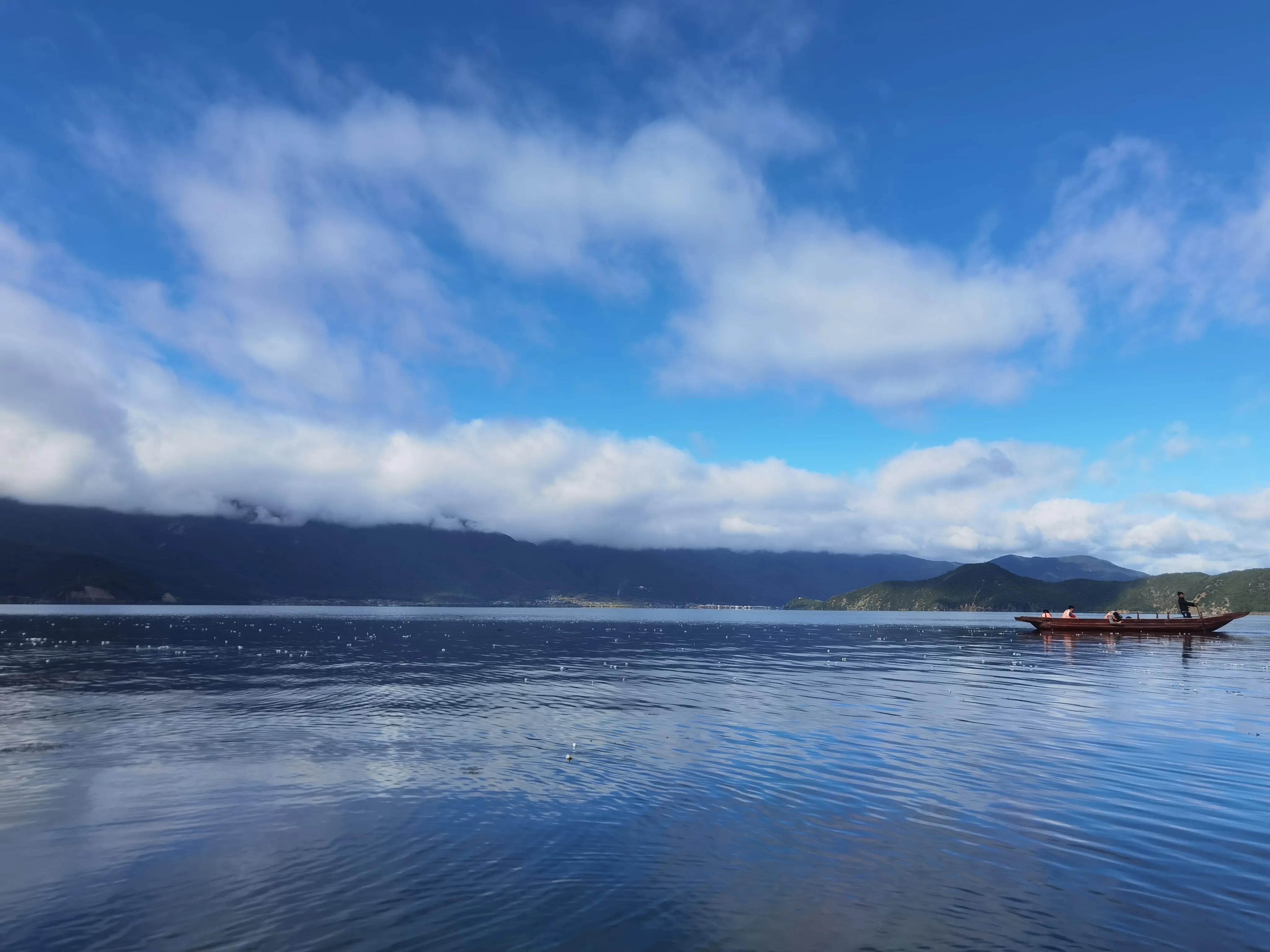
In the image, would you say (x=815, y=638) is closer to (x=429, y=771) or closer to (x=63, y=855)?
(x=429, y=771)

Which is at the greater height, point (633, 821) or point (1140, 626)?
point (1140, 626)

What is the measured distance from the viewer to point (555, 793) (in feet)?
91.7

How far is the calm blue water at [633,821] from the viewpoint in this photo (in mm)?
16734

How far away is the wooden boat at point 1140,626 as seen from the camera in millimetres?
151125

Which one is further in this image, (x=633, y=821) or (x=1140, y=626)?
(x=1140, y=626)

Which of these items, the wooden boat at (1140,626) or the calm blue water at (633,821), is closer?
the calm blue water at (633,821)

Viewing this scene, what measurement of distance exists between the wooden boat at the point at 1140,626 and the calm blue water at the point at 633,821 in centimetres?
10689

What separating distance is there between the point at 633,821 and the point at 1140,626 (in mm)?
172011

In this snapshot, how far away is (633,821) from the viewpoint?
24469 millimetres

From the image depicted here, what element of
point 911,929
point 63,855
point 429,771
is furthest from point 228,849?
point 911,929

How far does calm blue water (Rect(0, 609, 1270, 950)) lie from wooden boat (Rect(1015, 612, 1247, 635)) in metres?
107

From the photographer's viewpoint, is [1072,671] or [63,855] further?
[1072,671]

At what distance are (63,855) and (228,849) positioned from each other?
4779 mm

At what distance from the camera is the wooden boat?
151125mm
